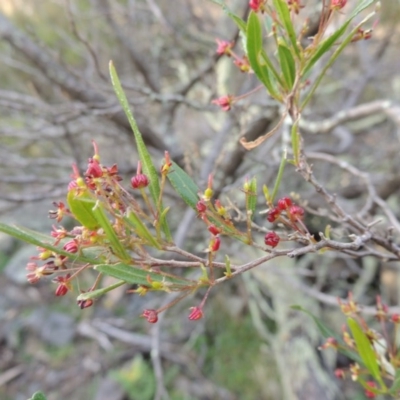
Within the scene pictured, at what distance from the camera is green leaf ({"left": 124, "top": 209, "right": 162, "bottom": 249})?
0.49 metres

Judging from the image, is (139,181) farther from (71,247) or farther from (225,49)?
(225,49)

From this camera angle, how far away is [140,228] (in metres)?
0.51

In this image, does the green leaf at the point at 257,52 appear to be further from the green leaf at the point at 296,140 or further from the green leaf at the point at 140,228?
the green leaf at the point at 140,228

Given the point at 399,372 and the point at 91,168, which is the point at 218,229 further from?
the point at 399,372

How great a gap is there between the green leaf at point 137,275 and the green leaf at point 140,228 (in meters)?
0.04

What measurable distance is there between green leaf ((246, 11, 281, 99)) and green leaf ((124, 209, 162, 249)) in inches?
10.4

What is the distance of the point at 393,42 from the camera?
3543 mm

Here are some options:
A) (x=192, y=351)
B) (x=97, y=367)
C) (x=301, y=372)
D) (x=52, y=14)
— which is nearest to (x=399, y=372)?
(x=301, y=372)

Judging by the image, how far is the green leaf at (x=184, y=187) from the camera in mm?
590

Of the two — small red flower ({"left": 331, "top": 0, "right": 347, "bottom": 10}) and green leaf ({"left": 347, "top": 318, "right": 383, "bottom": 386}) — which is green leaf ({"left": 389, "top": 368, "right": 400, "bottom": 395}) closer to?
green leaf ({"left": 347, "top": 318, "right": 383, "bottom": 386})

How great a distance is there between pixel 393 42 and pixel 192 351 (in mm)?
2907

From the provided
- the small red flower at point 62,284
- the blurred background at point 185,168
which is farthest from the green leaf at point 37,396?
the blurred background at point 185,168

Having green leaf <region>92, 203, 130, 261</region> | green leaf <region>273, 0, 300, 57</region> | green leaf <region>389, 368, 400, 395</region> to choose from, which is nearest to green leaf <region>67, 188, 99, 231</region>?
green leaf <region>92, 203, 130, 261</region>

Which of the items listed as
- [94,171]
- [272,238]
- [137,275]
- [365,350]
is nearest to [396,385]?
[365,350]
